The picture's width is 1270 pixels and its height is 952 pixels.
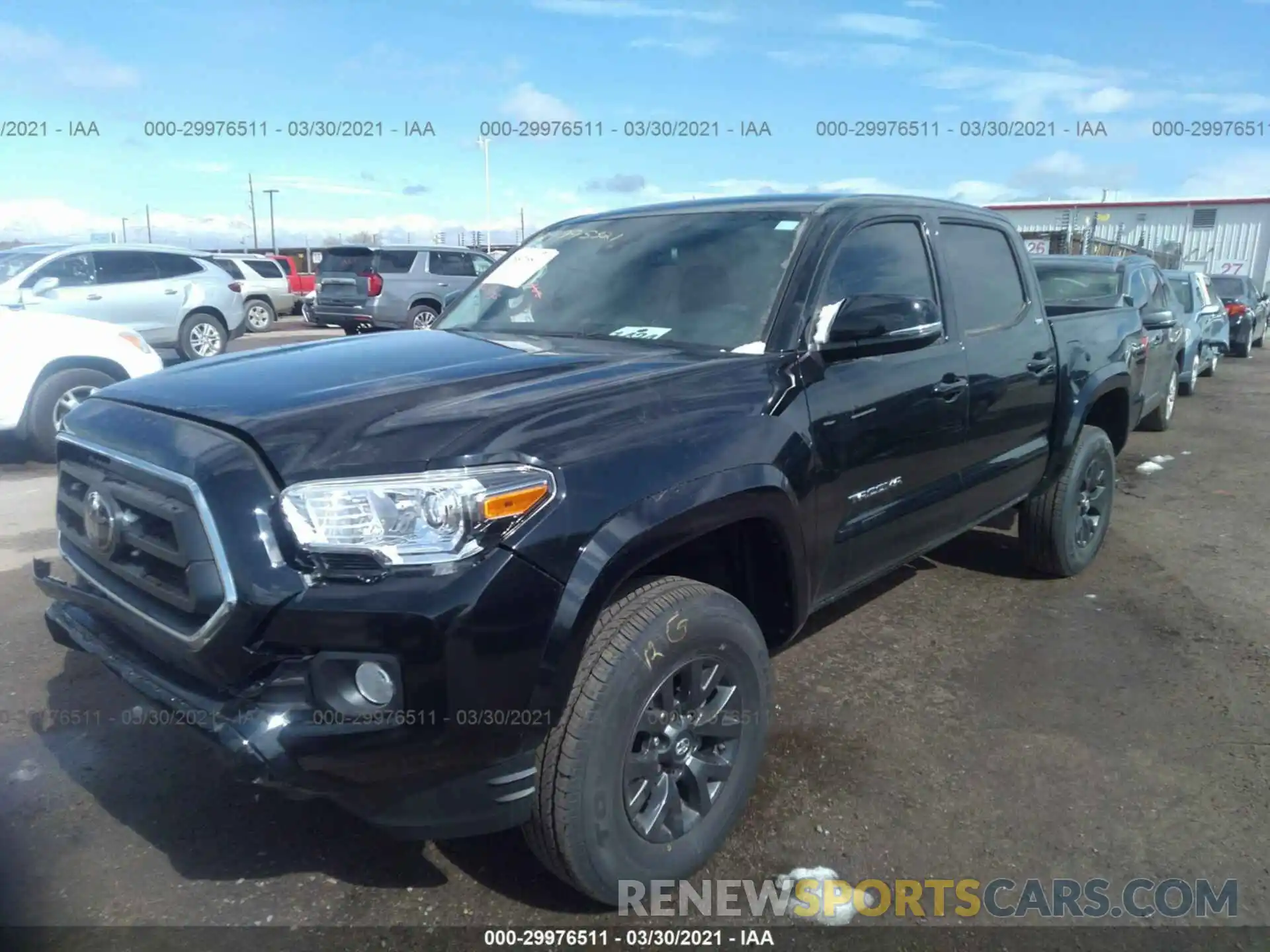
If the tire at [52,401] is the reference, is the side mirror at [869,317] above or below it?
above

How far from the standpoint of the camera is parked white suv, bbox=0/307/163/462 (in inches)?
302

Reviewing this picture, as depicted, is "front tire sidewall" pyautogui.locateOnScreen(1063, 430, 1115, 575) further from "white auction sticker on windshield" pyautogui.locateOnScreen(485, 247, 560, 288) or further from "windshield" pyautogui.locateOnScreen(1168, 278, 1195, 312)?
"windshield" pyautogui.locateOnScreen(1168, 278, 1195, 312)

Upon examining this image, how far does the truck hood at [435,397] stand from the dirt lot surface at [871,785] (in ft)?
2.89

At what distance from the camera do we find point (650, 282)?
12.1 ft

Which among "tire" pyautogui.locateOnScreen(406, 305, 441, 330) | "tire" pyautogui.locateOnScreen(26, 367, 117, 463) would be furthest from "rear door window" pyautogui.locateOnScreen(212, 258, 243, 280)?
"tire" pyautogui.locateOnScreen(26, 367, 117, 463)

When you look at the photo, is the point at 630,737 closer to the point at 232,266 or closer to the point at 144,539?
the point at 144,539

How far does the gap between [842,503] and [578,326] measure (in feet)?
3.89

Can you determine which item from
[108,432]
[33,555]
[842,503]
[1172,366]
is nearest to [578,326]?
[842,503]

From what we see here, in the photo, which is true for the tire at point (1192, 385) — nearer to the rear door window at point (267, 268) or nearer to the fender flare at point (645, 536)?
the fender flare at point (645, 536)

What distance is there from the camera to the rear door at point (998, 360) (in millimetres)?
4078

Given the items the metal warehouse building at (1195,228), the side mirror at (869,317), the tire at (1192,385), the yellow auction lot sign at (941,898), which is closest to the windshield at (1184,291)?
the tire at (1192,385)

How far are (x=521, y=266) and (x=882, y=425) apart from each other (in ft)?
5.78

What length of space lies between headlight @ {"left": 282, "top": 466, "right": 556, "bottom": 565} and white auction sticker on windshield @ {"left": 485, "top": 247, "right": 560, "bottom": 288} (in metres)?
2.09

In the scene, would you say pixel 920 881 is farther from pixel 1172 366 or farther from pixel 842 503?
pixel 1172 366
